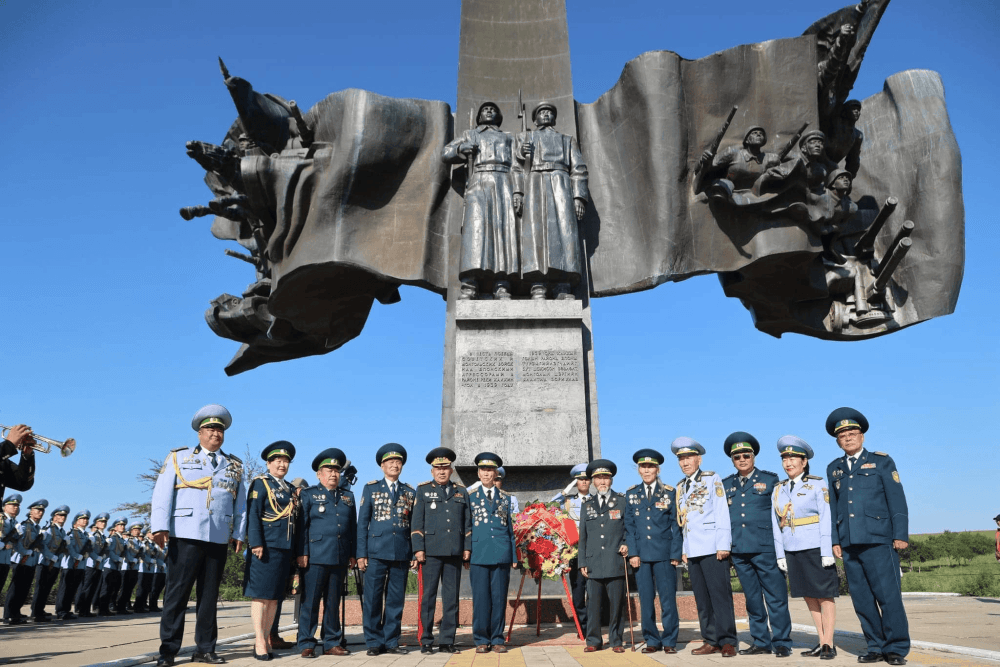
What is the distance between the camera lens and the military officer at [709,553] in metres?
7.30

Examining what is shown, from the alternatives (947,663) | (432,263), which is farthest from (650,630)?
(432,263)

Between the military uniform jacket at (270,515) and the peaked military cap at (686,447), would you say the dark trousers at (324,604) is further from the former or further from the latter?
the peaked military cap at (686,447)

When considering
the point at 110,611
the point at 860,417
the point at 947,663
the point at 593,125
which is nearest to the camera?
the point at 947,663

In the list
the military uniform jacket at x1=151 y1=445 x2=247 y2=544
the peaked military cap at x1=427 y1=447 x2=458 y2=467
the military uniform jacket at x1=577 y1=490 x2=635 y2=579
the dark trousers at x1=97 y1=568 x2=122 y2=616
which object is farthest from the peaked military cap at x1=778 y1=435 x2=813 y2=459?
the dark trousers at x1=97 y1=568 x2=122 y2=616

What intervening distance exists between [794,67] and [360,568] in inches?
405

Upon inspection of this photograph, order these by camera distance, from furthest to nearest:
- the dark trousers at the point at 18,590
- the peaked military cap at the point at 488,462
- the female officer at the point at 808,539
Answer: the dark trousers at the point at 18,590
the peaked military cap at the point at 488,462
the female officer at the point at 808,539

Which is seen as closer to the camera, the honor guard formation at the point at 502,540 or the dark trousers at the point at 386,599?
the honor guard formation at the point at 502,540

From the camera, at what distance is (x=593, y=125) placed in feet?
45.8

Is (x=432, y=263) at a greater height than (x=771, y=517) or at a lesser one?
greater

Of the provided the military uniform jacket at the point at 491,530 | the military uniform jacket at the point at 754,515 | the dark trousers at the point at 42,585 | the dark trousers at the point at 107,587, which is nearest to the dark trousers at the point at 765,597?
the military uniform jacket at the point at 754,515

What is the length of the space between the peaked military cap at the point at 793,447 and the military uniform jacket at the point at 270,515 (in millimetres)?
4569

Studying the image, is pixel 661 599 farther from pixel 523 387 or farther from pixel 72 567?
pixel 72 567

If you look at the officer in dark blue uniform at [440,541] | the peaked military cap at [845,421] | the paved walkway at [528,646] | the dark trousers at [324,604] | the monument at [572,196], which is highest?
the monument at [572,196]

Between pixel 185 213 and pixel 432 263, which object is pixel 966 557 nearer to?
pixel 432 263
